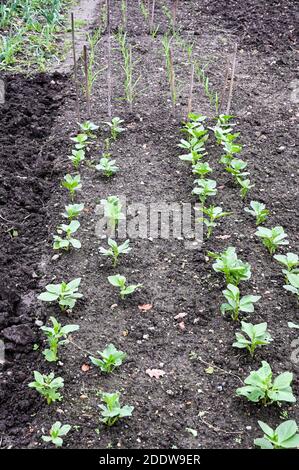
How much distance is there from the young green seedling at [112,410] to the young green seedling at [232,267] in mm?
884

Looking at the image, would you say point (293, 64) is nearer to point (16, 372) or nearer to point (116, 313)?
point (116, 313)

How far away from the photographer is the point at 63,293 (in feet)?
9.72

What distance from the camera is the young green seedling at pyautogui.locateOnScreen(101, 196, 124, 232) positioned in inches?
137

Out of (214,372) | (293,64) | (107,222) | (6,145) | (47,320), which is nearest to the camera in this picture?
(214,372)

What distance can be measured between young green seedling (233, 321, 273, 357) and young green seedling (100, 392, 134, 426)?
58 cm

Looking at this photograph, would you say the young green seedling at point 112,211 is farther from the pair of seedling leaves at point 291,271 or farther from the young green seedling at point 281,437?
the young green seedling at point 281,437

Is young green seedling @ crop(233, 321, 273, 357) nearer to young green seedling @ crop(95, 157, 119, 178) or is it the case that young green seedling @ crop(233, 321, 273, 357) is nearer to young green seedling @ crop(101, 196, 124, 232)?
young green seedling @ crop(101, 196, 124, 232)

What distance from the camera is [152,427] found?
2514 millimetres

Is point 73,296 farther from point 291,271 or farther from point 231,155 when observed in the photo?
point 231,155

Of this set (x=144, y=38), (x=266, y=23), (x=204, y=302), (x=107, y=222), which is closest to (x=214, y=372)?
(x=204, y=302)

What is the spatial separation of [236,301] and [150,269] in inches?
22.8

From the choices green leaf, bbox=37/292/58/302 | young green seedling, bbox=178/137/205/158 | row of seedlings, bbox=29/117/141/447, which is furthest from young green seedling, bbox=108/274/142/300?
young green seedling, bbox=178/137/205/158

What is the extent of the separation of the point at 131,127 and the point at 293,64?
1.73m

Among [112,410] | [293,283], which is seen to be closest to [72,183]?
[293,283]
